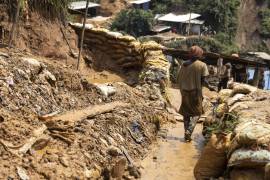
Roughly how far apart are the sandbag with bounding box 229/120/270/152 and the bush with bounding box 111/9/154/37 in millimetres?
35441

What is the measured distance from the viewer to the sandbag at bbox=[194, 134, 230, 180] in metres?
5.47

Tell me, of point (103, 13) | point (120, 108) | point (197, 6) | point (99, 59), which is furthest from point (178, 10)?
point (120, 108)

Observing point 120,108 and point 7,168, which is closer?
point 7,168

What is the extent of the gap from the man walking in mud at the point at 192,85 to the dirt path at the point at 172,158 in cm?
29

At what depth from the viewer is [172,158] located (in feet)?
23.1

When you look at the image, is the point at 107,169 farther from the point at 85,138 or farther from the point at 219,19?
the point at 219,19

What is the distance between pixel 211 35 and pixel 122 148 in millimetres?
37262

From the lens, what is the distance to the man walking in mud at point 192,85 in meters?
7.75

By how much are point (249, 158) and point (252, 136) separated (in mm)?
229

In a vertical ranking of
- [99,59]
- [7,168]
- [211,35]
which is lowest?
[211,35]

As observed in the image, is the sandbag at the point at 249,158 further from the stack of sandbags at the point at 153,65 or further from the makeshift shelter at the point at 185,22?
the makeshift shelter at the point at 185,22

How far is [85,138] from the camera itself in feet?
19.5

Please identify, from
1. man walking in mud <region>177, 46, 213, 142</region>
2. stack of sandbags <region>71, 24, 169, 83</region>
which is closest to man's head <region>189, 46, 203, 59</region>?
man walking in mud <region>177, 46, 213, 142</region>

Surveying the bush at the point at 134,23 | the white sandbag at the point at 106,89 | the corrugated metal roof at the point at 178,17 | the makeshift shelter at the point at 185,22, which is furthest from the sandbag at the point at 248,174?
the corrugated metal roof at the point at 178,17
